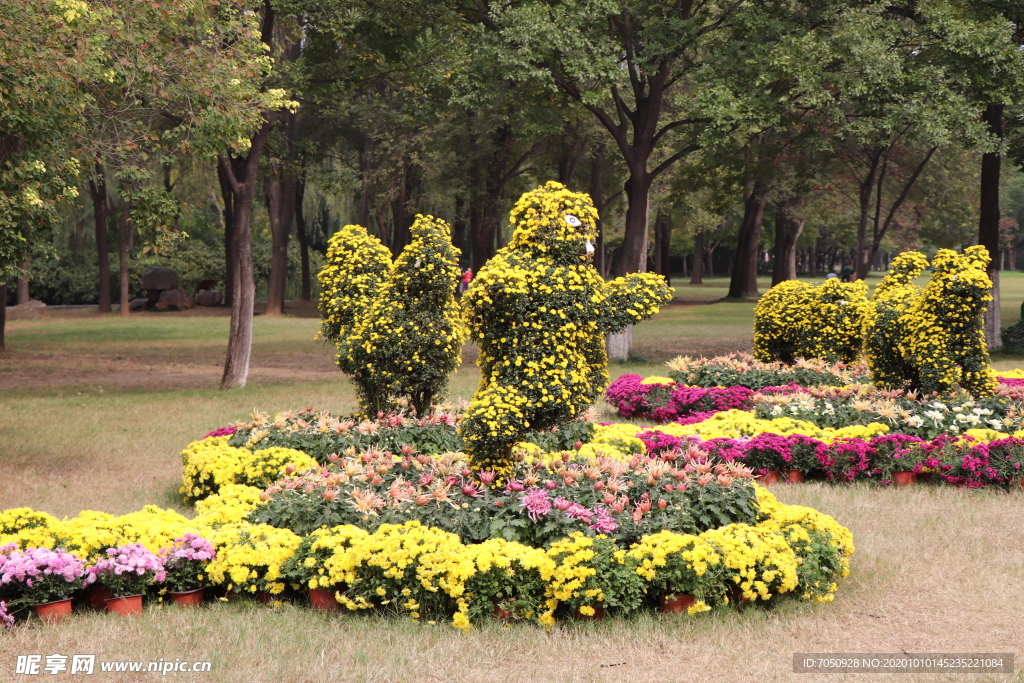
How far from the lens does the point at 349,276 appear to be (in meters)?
11.4

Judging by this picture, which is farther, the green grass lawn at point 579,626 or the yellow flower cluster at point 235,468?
the yellow flower cluster at point 235,468

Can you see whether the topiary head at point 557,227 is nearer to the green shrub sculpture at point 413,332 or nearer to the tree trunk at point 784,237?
the green shrub sculpture at point 413,332

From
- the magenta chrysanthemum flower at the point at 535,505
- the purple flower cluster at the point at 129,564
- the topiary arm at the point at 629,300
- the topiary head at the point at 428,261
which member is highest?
the topiary head at the point at 428,261

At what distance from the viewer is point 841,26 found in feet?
58.0

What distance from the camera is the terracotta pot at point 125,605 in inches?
229

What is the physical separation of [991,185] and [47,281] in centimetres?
3520

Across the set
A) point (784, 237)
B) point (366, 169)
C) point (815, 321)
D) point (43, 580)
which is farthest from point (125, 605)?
point (784, 237)

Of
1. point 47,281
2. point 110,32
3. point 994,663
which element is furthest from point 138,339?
point 994,663

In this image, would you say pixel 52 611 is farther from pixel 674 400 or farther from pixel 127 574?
pixel 674 400

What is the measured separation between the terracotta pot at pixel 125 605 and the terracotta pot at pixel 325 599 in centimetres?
99

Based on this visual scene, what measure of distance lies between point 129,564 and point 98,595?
281 mm

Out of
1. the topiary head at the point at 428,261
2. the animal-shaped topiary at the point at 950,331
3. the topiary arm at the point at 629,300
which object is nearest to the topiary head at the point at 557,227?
the topiary arm at the point at 629,300

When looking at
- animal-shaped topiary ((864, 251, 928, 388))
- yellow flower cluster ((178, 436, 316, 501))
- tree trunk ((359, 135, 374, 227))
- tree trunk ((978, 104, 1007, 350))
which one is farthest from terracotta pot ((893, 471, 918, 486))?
tree trunk ((359, 135, 374, 227))

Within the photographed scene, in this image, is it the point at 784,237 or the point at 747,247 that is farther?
the point at 747,247
